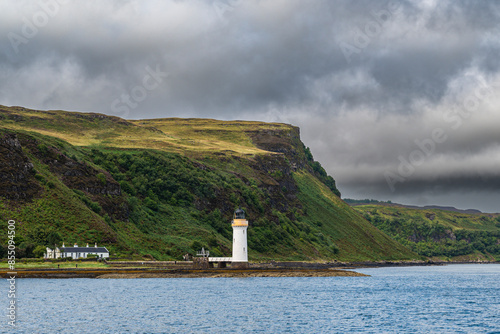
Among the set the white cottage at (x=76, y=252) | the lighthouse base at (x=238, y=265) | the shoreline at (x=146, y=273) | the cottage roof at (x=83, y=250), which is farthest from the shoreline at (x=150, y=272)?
the cottage roof at (x=83, y=250)

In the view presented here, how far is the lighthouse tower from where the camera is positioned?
112250 millimetres

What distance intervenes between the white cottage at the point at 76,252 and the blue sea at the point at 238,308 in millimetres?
9705

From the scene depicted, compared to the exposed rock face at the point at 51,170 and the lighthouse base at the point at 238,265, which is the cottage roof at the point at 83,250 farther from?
the lighthouse base at the point at 238,265

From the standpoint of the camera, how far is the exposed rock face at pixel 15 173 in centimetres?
12462

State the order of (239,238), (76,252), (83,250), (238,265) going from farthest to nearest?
(238,265)
(239,238)
(83,250)
(76,252)

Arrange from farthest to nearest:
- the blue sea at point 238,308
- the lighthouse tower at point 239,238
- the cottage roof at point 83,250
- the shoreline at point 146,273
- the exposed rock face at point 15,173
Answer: the exposed rock face at point 15,173 < the lighthouse tower at point 239,238 < the cottage roof at point 83,250 < the shoreline at point 146,273 < the blue sea at point 238,308

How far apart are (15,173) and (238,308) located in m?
79.0

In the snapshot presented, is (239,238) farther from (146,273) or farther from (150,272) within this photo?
(146,273)

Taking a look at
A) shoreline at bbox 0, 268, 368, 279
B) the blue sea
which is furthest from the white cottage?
shoreline at bbox 0, 268, 368, 279

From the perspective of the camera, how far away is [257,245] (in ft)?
604

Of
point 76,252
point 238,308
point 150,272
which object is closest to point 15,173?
point 76,252

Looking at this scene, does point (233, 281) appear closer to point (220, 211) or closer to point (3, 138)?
point (3, 138)

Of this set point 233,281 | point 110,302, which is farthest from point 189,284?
point 110,302

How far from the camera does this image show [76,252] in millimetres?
111125
